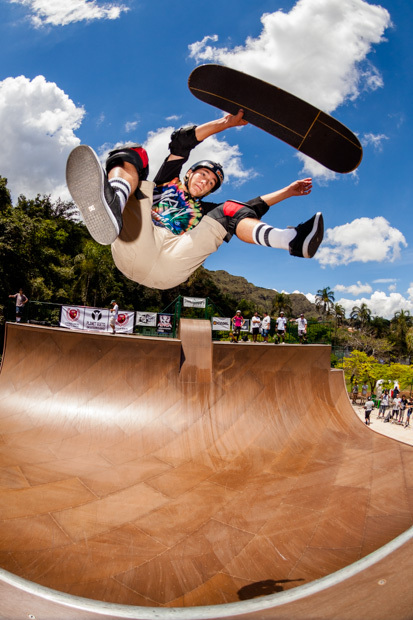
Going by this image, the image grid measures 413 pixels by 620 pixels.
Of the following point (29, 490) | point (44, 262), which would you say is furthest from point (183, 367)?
point (44, 262)

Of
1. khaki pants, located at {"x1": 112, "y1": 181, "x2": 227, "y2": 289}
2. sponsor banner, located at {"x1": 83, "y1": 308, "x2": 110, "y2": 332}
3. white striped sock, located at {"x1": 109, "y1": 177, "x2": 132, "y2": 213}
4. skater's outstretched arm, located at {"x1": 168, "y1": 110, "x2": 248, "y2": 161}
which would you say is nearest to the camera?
white striped sock, located at {"x1": 109, "y1": 177, "x2": 132, "y2": 213}

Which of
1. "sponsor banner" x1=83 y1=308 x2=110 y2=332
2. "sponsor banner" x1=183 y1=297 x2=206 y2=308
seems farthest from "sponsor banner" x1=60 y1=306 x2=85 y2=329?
"sponsor banner" x1=183 y1=297 x2=206 y2=308

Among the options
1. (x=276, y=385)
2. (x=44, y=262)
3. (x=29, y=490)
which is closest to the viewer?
(x=29, y=490)

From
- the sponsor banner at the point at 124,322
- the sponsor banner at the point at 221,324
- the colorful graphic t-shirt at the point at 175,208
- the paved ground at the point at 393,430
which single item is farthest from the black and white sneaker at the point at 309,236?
the paved ground at the point at 393,430

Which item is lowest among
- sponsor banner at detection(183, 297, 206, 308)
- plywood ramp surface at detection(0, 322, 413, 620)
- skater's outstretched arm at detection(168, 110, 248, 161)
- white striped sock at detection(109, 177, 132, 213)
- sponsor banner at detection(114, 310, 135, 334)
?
plywood ramp surface at detection(0, 322, 413, 620)

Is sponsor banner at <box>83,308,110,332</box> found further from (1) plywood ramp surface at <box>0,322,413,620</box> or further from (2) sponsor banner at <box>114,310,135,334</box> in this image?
(1) plywood ramp surface at <box>0,322,413,620</box>

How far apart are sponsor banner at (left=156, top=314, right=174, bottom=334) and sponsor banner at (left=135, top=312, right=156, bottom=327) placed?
26 cm

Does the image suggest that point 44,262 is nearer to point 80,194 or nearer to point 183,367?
point 183,367

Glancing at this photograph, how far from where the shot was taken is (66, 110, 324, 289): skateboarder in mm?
3658

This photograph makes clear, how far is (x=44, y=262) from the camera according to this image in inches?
1043

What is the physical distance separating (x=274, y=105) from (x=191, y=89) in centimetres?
98

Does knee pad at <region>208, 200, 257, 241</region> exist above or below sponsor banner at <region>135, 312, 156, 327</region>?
above

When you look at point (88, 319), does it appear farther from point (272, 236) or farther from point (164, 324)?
point (272, 236)

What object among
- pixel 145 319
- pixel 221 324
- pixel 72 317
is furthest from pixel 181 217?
pixel 221 324
